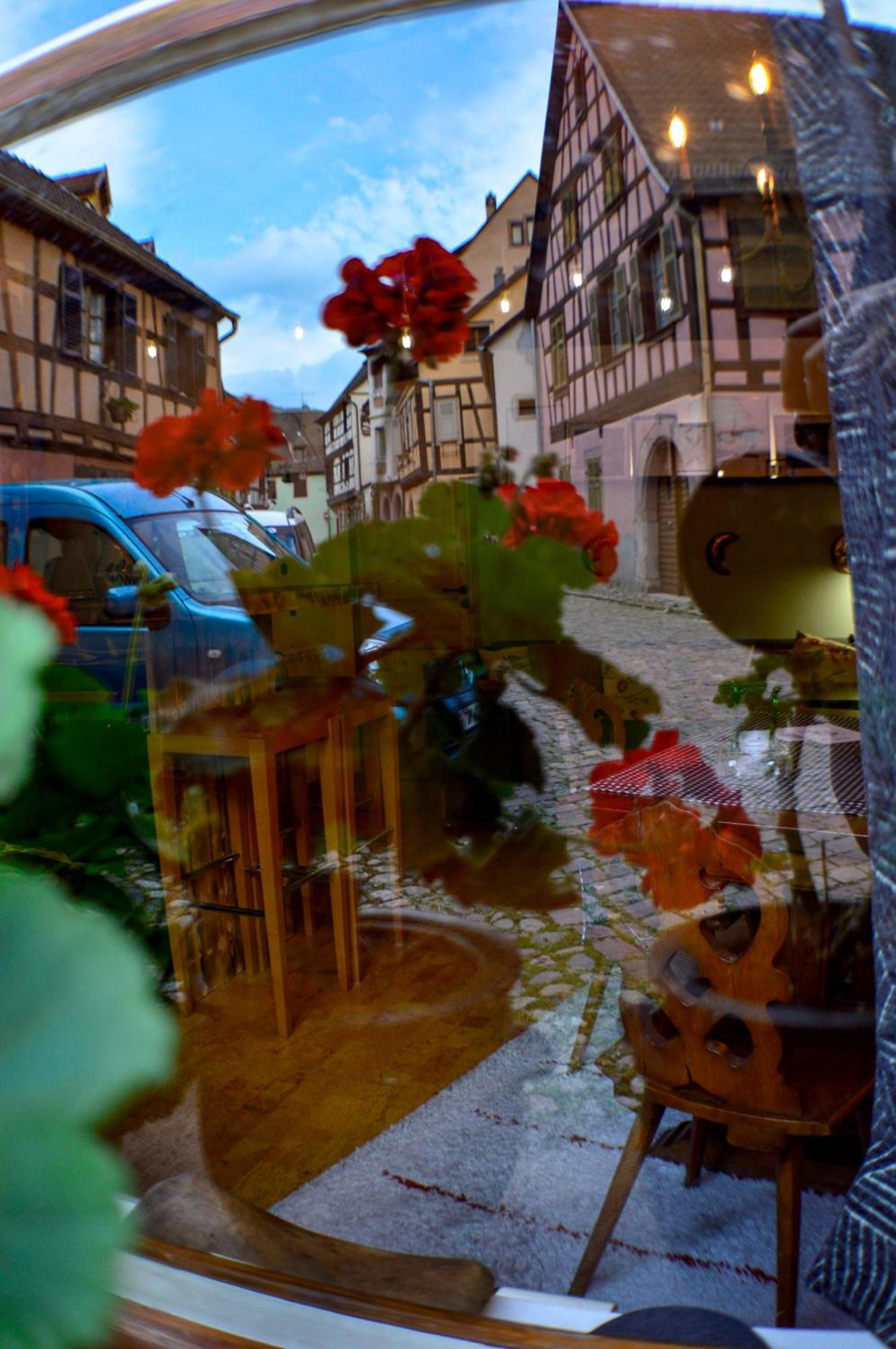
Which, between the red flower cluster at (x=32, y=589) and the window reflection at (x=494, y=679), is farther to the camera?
the window reflection at (x=494, y=679)

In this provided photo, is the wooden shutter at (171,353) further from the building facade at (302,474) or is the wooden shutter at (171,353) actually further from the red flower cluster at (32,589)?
the red flower cluster at (32,589)

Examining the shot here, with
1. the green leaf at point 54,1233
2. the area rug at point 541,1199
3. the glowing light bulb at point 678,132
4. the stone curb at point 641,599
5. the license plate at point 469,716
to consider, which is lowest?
the area rug at point 541,1199

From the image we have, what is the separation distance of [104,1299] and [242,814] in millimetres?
2064

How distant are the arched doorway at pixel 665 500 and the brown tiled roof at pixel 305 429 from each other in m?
0.50

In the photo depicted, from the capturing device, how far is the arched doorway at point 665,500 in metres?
1.42

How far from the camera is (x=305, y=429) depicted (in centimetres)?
107

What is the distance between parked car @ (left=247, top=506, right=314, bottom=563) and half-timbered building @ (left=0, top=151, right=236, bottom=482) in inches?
6.2

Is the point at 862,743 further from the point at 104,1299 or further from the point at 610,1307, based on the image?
the point at 104,1299

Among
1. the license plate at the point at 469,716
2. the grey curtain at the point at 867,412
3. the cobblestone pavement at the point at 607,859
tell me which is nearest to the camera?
the grey curtain at the point at 867,412

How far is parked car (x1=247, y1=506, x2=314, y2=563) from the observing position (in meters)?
1.18

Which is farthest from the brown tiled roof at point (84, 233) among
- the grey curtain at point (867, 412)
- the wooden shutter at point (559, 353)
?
the grey curtain at point (867, 412)

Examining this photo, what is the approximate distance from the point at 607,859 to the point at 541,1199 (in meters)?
1.36

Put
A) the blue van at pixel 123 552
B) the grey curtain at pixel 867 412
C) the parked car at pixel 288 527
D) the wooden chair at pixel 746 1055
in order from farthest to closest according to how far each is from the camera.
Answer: the wooden chair at pixel 746 1055 < the parked car at pixel 288 527 < the blue van at pixel 123 552 < the grey curtain at pixel 867 412

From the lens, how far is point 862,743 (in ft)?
2.15
